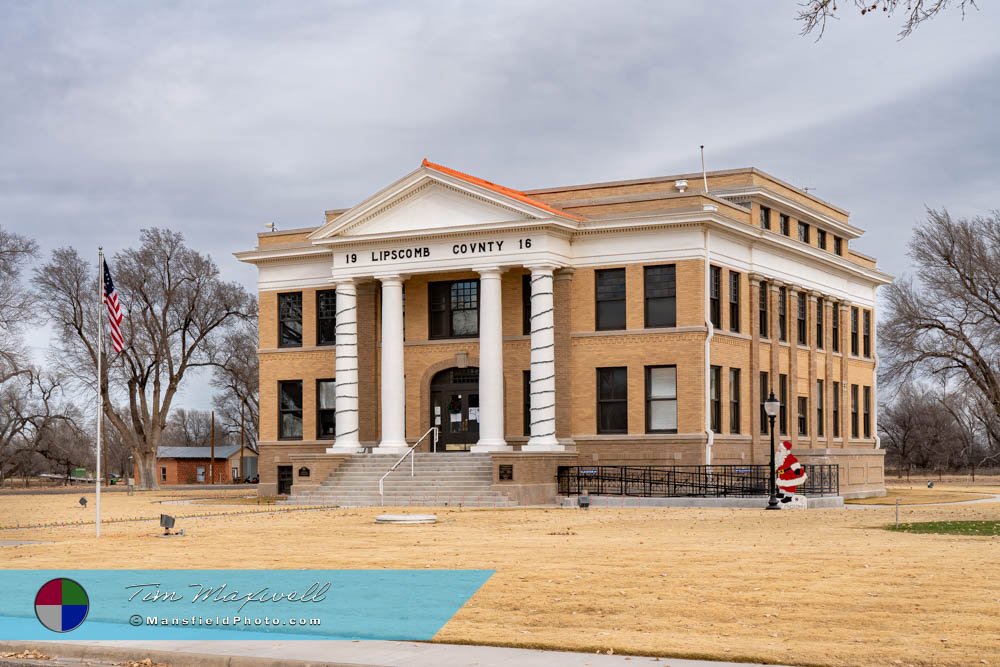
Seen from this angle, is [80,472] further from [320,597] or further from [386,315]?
[320,597]

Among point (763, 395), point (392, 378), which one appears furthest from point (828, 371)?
point (392, 378)

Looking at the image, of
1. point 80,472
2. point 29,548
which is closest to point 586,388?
point 29,548

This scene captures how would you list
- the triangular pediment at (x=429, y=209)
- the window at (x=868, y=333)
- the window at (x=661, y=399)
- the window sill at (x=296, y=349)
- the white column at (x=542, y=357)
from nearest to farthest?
the white column at (x=542, y=357), the triangular pediment at (x=429, y=209), the window at (x=661, y=399), the window sill at (x=296, y=349), the window at (x=868, y=333)

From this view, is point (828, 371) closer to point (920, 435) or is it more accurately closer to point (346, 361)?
point (346, 361)

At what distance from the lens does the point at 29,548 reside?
2517 cm

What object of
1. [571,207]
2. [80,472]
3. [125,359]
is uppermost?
[571,207]

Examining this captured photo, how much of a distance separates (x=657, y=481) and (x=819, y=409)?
1428 centimetres

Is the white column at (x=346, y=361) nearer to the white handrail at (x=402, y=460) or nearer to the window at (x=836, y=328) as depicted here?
the white handrail at (x=402, y=460)

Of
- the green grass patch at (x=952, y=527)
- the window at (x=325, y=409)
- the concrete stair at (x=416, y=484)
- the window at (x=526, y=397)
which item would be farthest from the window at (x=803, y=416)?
the green grass patch at (x=952, y=527)

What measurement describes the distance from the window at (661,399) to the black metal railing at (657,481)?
1569mm

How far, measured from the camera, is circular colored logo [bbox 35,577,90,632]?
13023 mm

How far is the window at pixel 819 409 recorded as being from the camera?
2153 inches

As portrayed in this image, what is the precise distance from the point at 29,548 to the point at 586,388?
23977 mm

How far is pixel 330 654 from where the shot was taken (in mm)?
12719
